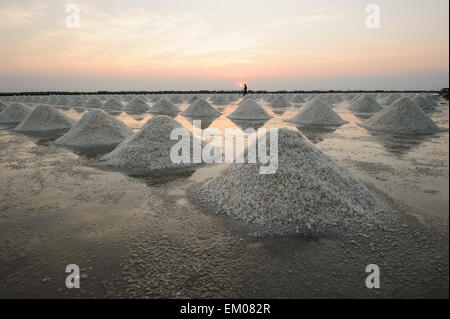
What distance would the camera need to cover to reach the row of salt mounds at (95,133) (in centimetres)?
1446

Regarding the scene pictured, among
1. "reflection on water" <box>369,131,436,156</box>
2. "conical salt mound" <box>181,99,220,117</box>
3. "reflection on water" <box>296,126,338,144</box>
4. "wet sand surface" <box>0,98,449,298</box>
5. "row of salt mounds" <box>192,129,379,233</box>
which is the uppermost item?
"conical salt mound" <box>181,99,220,117</box>

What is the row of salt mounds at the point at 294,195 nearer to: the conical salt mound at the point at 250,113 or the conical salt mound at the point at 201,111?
the conical salt mound at the point at 250,113

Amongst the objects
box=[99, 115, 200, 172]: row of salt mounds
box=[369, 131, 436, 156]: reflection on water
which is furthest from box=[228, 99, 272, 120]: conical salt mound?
box=[99, 115, 200, 172]: row of salt mounds

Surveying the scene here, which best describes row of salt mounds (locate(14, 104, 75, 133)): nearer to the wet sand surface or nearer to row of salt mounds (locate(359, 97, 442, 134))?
the wet sand surface

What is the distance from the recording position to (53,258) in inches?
181

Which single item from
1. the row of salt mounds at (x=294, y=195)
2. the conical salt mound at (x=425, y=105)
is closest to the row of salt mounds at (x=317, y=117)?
the row of salt mounds at (x=294, y=195)

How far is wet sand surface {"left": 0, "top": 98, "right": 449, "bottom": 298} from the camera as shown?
385 centimetres

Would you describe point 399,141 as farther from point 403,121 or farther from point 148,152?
point 148,152

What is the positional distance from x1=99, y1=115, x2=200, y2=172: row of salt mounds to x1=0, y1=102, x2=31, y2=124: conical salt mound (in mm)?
20597

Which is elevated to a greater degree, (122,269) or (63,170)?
(63,170)
